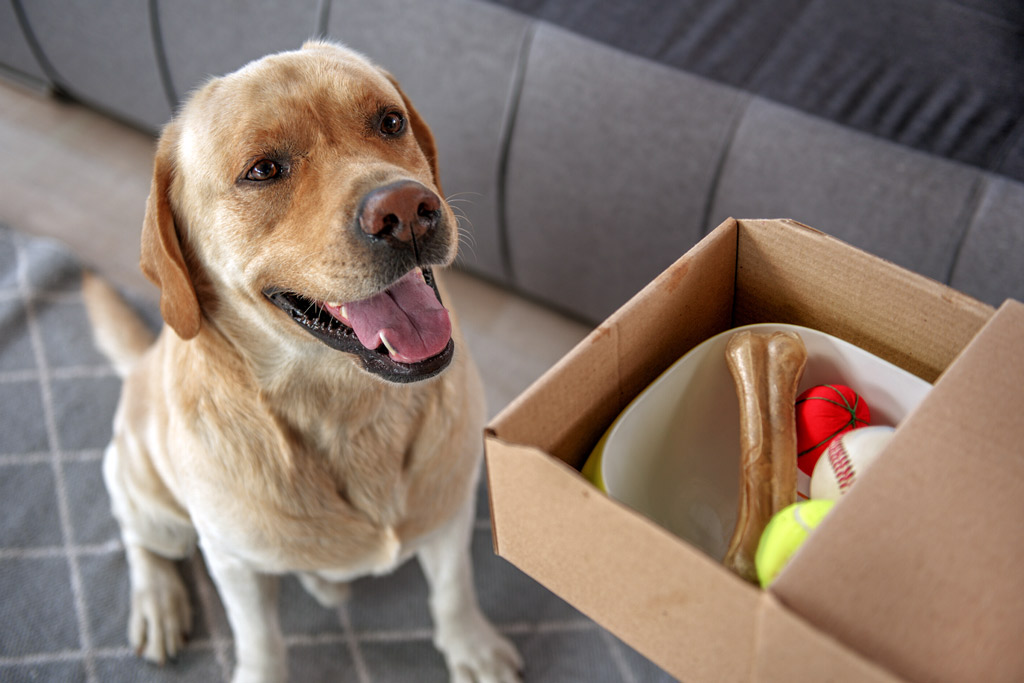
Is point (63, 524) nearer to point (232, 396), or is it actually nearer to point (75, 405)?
point (75, 405)

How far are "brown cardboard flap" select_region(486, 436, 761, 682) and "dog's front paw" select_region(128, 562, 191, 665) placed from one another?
138 centimetres

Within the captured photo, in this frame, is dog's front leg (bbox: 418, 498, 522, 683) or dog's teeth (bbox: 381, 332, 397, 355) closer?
dog's teeth (bbox: 381, 332, 397, 355)

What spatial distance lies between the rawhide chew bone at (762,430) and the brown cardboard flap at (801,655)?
0.44ft

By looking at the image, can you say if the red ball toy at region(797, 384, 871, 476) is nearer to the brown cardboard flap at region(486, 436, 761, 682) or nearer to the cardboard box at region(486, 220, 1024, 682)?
the cardboard box at region(486, 220, 1024, 682)

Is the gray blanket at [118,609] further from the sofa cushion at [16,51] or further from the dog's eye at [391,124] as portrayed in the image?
the sofa cushion at [16,51]

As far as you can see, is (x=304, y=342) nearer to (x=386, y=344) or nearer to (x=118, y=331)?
(x=386, y=344)

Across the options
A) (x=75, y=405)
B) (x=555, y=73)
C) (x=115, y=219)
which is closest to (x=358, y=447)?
(x=555, y=73)

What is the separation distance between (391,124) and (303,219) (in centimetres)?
22

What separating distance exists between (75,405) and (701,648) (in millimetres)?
2112

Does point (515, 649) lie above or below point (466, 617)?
below

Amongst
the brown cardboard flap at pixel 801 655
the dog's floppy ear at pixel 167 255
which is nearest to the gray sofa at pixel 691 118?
the dog's floppy ear at pixel 167 255

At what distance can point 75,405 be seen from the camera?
219 cm

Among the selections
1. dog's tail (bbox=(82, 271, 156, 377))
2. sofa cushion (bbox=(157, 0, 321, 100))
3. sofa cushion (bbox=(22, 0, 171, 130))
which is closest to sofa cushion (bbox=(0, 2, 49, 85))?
sofa cushion (bbox=(22, 0, 171, 130))

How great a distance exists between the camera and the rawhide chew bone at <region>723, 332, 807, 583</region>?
0.72 metres
